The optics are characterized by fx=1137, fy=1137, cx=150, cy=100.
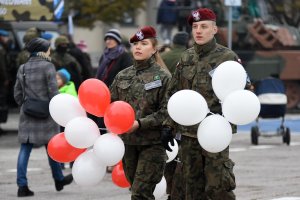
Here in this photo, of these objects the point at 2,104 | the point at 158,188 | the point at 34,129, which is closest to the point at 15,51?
the point at 2,104

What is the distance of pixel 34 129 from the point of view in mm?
12906

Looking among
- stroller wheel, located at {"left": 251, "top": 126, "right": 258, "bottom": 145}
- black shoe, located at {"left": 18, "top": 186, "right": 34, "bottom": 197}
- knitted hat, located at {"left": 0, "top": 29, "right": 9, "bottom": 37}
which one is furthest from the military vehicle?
black shoe, located at {"left": 18, "top": 186, "right": 34, "bottom": 197}

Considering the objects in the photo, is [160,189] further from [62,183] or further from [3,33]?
[3,33]

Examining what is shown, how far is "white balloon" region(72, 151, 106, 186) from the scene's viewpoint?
9.37 m

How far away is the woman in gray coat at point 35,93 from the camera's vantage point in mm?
12852

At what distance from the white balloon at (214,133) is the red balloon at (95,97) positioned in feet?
3.15

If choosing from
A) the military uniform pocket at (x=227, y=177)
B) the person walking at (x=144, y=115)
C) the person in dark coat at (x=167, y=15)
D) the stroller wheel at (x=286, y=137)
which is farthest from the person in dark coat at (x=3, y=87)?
the military uniform pocket at (x=227, y=177)

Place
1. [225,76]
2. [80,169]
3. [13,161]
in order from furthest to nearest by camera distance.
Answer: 1. [13,161]
2. [80,169]
3. [225,76]

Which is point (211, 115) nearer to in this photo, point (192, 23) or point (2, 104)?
point (192, 23)

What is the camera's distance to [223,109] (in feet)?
29.0

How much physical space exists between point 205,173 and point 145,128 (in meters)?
0.70

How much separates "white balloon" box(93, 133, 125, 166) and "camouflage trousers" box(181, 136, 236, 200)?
0.51 meters

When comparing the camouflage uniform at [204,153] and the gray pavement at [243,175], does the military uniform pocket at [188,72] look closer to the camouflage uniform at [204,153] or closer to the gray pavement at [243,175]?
the camouflage uniform at [204,153]

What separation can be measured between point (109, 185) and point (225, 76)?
5.30m
